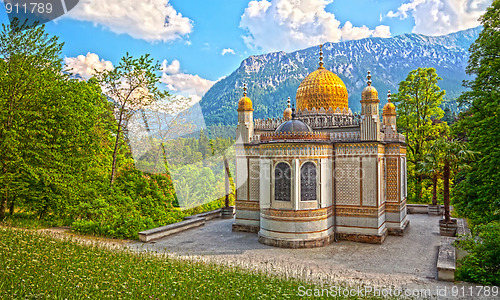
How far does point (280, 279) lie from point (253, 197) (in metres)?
8.01

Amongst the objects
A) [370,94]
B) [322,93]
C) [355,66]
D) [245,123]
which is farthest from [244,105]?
[355,66]

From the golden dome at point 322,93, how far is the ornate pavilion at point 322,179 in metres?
0.96

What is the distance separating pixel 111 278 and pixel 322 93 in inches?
579

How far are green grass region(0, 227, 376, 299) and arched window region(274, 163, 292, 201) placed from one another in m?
4.82

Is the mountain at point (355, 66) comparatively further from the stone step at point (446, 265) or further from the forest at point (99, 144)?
the stone step at point (446, 265)

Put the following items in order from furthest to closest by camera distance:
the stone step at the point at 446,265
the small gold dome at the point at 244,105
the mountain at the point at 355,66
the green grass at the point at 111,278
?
the mountain at the point at 355,66
the small gold dome at the point at 244,105
the stone step at the point at 446,265
the green grass at the point at 111,278

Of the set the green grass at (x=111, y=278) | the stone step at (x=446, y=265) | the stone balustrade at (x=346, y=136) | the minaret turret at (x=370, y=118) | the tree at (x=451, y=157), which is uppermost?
the minaret turret at (x=370, y=118)

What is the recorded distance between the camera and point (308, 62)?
151 metres

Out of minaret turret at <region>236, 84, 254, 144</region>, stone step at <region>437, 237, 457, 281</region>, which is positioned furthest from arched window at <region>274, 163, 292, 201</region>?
stone step at <region>437, 237, 457, 281</region>

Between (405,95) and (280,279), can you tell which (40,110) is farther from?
(405,95)

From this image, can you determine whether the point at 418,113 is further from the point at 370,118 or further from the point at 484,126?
the point at 370,118

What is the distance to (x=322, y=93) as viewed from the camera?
1878 centimetres

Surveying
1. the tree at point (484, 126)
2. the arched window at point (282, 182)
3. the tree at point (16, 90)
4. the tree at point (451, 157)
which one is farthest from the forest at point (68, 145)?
the tree at point (484, 126)

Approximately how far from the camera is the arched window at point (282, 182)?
14.5 metres
